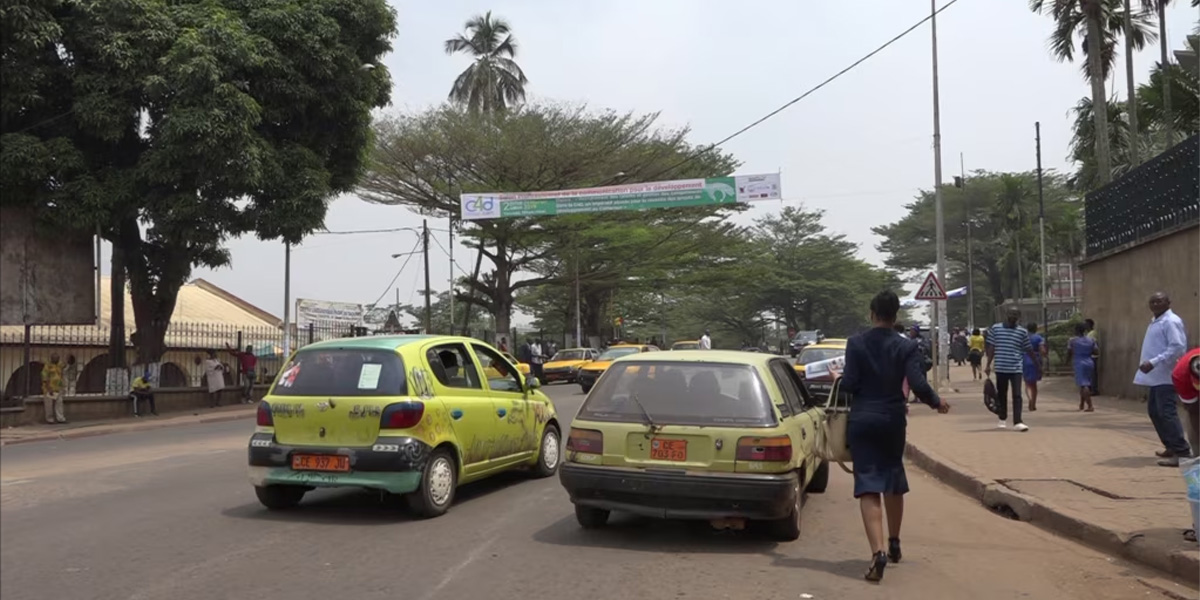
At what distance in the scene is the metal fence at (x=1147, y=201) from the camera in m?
14.0

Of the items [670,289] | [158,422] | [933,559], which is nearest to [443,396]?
[933,559]

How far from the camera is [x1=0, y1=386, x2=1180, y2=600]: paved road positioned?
218 inches

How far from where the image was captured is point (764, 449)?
652cm

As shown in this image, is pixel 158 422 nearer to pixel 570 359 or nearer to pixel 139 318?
pixel 139 318

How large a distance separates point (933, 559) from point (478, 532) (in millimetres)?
3300

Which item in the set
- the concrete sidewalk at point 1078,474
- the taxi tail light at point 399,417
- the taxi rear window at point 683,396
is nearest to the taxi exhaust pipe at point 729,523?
the taxi rear window at point 683,396

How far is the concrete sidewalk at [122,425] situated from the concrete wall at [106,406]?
0.43m

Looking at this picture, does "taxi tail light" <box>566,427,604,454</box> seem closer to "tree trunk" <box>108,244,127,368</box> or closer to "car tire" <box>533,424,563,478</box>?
"car tire" <box>533,424,563,478</box>

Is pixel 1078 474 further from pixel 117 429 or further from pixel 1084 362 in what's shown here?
pixel 117 429

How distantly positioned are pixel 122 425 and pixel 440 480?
14.0 m

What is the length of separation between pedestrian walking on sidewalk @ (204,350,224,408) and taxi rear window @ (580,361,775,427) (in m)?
20.0

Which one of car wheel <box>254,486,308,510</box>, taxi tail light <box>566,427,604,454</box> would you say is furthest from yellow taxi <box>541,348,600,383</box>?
taxi tail light <box>566,427,604,454</box>

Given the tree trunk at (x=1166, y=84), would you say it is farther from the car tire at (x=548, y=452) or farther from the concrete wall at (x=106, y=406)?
the concrete wall at (x=106, y=406)

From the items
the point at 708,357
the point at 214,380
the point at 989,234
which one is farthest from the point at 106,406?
the point at 989,234
